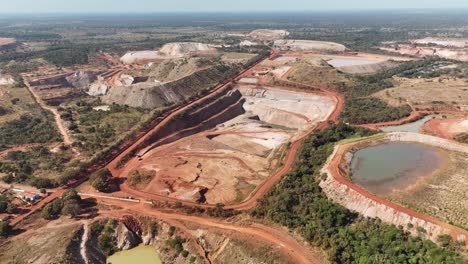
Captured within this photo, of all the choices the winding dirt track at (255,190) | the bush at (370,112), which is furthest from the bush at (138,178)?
the bush at (370,112)

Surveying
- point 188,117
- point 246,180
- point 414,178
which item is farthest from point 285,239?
point 188,117

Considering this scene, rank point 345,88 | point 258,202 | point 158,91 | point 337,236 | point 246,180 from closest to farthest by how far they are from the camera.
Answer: point 337,236
point 258,202
point 246,180
point 158,91
point 345,88

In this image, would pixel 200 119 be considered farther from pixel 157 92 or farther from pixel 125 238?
pixel 125 238

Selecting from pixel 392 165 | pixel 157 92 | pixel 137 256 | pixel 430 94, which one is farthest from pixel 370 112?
pixel 137 256

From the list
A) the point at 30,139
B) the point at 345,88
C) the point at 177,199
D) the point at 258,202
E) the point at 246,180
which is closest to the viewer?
the point at 258,202

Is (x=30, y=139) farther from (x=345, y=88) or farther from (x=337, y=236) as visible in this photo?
(x=345, y=88)

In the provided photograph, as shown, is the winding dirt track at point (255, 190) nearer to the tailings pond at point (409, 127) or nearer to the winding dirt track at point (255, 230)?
the winding dirt track at point (255, 230)

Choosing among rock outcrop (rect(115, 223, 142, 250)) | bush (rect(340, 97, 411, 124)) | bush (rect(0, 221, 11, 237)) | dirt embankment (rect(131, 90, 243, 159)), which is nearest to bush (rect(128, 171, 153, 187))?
dirt embankment (rect(131, 90, 243, 159))

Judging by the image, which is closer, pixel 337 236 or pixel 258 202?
pixel 337 236
